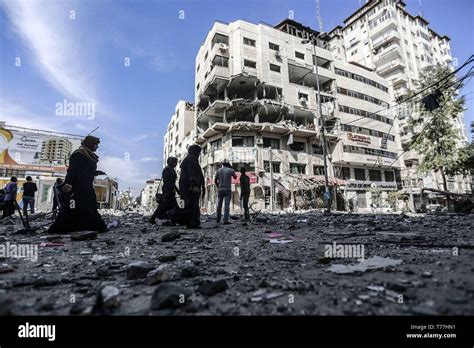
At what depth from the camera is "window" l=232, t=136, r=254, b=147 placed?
2572 centimetres

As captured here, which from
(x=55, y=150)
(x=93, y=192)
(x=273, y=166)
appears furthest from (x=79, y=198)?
(x=55, y=150)

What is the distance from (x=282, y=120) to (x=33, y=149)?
31627 mm

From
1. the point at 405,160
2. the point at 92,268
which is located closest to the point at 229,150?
the point at 92,268

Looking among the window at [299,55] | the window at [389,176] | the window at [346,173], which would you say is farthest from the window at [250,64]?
the window at [389,176]

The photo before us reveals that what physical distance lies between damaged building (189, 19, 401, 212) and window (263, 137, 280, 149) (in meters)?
0.07

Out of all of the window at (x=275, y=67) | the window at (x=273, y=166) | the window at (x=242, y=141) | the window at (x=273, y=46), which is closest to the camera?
the window at (x=273, y=166)

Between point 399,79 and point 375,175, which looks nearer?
point 375,175

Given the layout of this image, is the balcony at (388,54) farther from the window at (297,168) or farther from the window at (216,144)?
the window at (216,144)

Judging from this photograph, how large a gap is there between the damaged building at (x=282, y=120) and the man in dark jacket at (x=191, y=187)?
56.4 ft

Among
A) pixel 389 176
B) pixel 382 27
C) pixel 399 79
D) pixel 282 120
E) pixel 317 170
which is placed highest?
pixel 382 27

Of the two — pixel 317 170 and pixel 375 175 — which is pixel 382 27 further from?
pixel 317 170

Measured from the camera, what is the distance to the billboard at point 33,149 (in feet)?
92.1

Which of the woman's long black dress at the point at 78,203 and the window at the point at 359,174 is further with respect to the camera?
the window at the point at 359,174

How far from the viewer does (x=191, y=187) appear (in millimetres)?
5707
